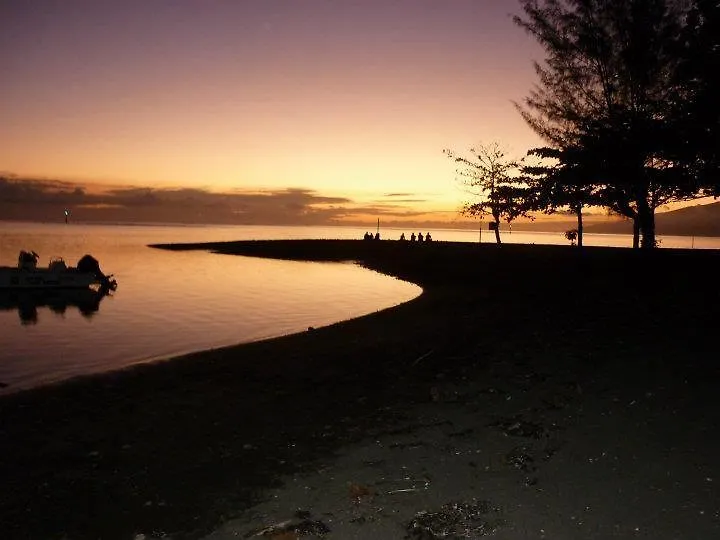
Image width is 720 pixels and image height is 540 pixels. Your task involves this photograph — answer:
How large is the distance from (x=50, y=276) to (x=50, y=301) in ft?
21.7

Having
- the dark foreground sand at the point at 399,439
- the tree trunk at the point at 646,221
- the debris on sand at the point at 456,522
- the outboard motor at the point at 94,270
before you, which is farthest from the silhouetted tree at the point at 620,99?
the outboard motor at the point at 94,270

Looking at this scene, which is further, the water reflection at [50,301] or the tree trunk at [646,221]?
the tree trunk at [646,221]

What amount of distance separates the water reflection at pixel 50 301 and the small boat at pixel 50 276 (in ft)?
1.59

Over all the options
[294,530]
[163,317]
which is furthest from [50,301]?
[294,530]

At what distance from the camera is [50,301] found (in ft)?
104

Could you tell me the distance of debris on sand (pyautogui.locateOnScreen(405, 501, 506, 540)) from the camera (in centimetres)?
491

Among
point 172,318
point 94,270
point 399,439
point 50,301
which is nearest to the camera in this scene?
point 399,439

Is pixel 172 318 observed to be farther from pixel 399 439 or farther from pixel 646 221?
pixel 646 221

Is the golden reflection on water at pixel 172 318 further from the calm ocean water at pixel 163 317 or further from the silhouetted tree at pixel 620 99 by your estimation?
the silhouetted tree at pixel 620 99

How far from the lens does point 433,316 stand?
17984mm

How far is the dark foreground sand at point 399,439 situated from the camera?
17.5ft

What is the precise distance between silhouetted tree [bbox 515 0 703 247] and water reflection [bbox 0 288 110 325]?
26.7 metres

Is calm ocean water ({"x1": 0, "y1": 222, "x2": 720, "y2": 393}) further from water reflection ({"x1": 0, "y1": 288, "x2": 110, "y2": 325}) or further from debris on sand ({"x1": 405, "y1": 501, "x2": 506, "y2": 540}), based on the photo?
debris on sand ({"x1": 405, "y1": 501, "x2": 506, "y2": 540})

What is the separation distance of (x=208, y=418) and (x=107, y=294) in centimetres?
2936
